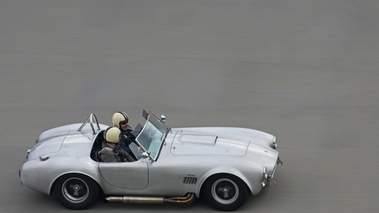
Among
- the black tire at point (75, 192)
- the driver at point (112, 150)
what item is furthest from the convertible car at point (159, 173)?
the driver at point (112, 150)

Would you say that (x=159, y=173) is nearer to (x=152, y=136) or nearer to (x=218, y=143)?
(x=152, y=136)

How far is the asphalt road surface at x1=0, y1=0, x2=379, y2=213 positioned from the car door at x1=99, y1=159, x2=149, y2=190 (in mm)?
373

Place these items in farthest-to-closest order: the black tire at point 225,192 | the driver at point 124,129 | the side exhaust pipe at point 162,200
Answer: the driver at point 124,129
the side exhaust pipe at point 162,200
the black tire at point 225,192

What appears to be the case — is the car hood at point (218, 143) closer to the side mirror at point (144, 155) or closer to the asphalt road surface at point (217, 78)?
the side mirror at point (144, 155)

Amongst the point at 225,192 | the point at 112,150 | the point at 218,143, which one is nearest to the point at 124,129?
the point at 112,150

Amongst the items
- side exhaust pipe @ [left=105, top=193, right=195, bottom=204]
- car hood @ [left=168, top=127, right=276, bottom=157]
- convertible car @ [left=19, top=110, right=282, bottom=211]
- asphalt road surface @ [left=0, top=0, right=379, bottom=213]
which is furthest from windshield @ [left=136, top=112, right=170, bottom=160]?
asphalt road surface @ [left=0, top=0, right=379, bottom=213]

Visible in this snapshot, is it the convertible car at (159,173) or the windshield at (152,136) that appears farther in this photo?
the windshield at (152,136)

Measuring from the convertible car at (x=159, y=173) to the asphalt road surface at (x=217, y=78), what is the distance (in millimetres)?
231

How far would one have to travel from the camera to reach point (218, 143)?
8.98 metres

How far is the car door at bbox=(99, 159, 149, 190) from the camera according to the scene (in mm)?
8461

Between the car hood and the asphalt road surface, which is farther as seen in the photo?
the asphalt road surface

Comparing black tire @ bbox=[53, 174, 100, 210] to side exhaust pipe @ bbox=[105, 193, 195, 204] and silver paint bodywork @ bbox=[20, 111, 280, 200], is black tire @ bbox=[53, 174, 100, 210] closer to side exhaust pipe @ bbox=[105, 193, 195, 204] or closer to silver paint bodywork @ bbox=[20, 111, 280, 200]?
silver paint bodywork @ bbox=[20, 111, 280, 200]

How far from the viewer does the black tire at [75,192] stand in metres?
8.59

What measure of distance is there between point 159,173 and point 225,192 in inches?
31.6
